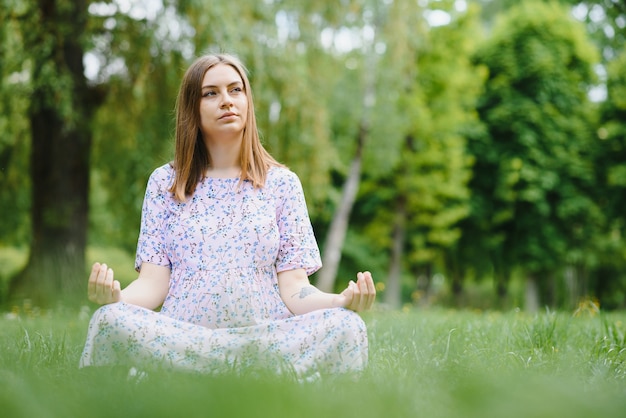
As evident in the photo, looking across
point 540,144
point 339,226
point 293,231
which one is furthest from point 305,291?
point 540,144

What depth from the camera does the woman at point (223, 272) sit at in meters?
2.82

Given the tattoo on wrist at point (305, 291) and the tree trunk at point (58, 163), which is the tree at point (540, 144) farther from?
the tattoo on wrist at point (305, 291)

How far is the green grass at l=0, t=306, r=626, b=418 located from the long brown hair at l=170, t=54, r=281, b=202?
1002mm

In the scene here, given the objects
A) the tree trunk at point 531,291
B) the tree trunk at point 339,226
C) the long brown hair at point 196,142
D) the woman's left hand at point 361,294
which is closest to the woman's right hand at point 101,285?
the long brown hair at point 196,142

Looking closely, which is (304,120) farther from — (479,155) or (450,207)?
(479,155)

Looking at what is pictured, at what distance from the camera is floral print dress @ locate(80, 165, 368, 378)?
9.20ft

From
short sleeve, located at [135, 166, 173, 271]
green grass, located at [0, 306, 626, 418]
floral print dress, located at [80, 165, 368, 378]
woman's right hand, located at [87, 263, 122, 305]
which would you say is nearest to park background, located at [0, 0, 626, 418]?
green grass, located at [0, 306, 626, 418]

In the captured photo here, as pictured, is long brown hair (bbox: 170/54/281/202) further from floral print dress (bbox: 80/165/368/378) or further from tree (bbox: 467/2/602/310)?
tree (bbox: 467/2/602/310)

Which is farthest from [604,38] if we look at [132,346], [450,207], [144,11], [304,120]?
[132,346]

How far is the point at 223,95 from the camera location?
3.48 m

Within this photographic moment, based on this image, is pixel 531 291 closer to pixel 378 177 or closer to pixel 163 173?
pixel 378 177

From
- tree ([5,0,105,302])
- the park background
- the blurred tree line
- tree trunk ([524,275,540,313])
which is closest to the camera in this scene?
the park background

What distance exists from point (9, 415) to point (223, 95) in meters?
1.98

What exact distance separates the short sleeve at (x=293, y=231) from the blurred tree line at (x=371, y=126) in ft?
17.3
